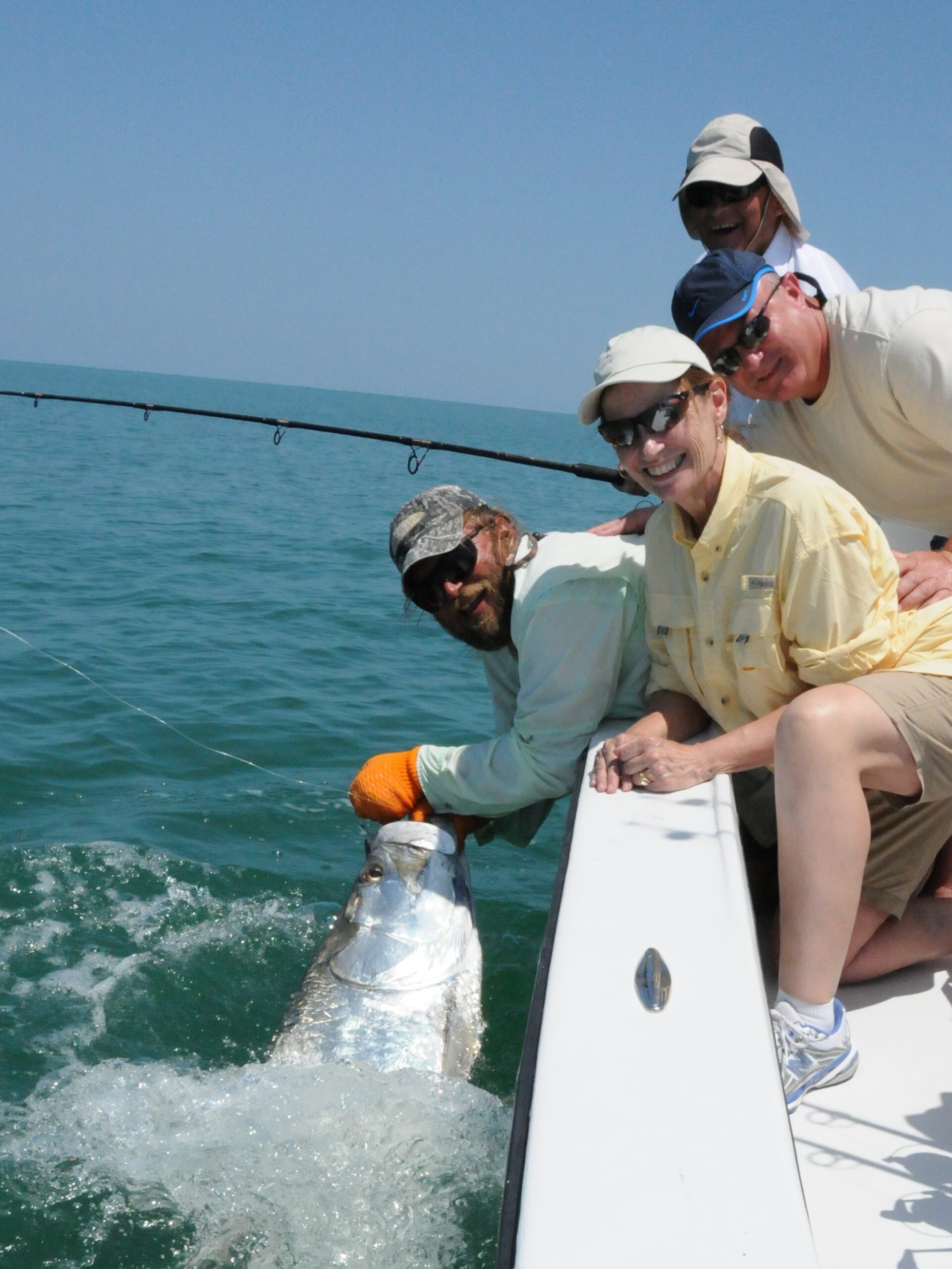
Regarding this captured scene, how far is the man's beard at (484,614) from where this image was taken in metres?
3.41

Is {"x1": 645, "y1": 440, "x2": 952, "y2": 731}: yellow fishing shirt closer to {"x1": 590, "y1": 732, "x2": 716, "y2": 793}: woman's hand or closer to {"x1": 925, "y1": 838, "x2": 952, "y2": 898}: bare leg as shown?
{"x1": 590, "y1": 732, "x2": 716, "y2": 793}: woman's hand

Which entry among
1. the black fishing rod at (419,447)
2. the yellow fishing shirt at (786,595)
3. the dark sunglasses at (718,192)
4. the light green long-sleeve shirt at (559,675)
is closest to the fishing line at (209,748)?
the black fishing rod at (419,447)

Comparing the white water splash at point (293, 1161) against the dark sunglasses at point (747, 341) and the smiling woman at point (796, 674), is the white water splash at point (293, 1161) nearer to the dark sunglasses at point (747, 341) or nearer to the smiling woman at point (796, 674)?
the smiling woman at point (796, 674)

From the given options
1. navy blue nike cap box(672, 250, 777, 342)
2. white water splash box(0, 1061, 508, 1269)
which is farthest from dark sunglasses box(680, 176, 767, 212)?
white water splash box(0, 1061, 508, 1269)

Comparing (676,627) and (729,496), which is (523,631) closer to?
(676,627)

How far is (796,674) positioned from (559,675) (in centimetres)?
75

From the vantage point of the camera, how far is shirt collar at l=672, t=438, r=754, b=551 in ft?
8.98

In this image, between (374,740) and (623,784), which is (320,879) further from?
(623,784)

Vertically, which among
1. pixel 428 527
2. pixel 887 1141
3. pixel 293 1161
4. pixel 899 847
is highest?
pixel 428 527

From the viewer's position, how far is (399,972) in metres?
3.21

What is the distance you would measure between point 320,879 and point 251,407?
72909mm

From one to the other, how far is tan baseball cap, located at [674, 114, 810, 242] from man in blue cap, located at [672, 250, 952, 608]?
0.71m

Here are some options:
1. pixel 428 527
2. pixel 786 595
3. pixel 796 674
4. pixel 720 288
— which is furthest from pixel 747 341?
pixel 428 527

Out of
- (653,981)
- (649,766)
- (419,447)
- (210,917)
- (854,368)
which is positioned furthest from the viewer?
(419,447)
